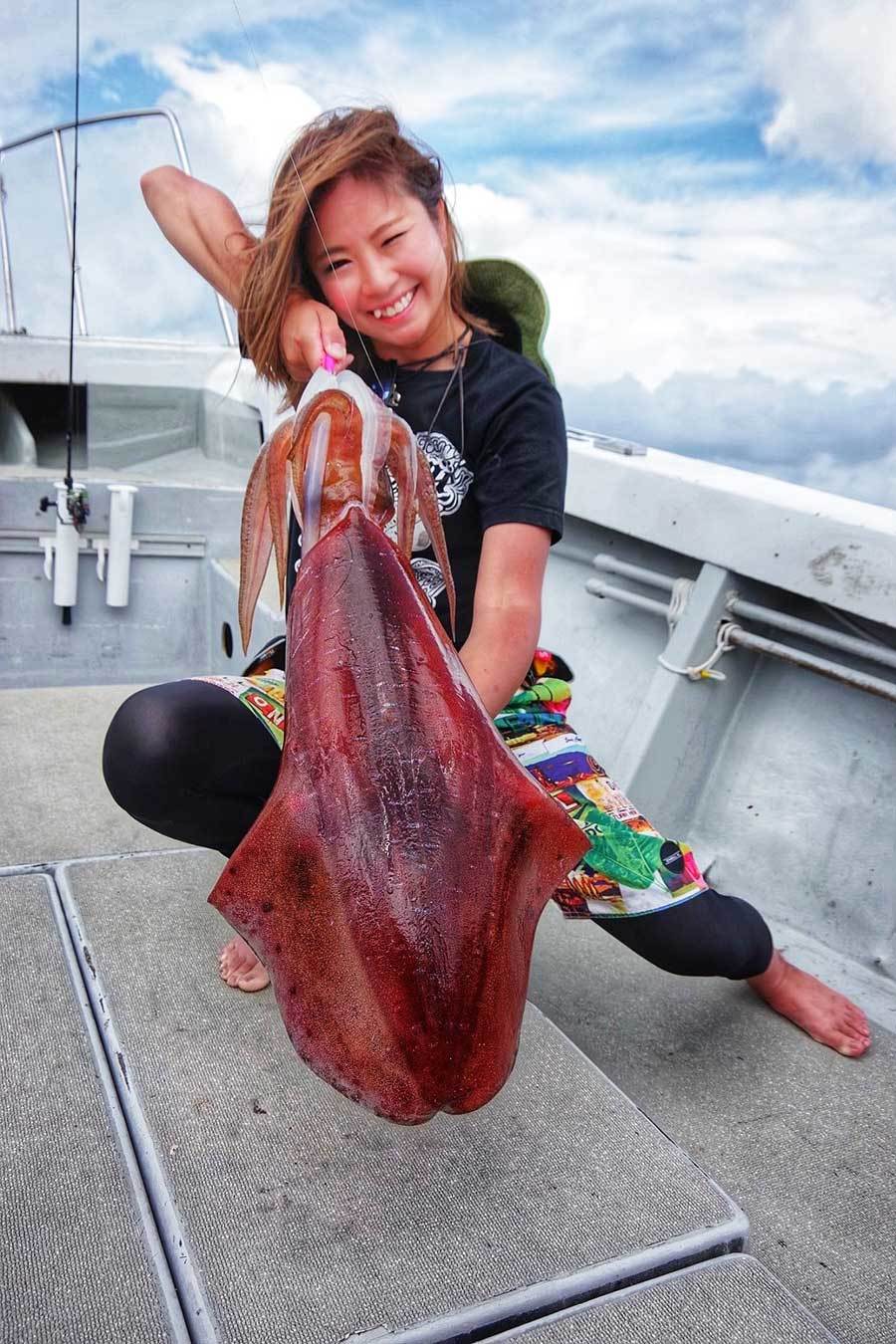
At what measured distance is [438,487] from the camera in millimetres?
1441

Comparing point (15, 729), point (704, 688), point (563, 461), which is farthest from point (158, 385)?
→ point (563, 461)

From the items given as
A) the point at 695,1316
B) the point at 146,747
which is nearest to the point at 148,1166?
the point at 146,747

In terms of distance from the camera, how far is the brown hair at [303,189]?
1090mm

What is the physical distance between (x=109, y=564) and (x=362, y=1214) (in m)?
3.47

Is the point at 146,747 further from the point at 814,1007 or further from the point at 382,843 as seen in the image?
the point at 814,1007

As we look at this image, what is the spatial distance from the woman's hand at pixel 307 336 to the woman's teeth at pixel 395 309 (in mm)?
106

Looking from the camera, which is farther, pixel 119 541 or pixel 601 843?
pixel 119 541

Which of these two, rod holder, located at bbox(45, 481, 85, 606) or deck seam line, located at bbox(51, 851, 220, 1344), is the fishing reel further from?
deck seam line, located at bbox(51, 851, 220, 1344)

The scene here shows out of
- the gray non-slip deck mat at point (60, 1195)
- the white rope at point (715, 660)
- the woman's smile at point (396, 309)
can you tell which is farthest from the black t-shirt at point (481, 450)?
the white rope at point (715, 660)

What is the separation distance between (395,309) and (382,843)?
2.52 ft

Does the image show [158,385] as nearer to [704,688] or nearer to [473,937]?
[704,688]

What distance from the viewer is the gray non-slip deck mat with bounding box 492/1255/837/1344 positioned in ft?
3.27

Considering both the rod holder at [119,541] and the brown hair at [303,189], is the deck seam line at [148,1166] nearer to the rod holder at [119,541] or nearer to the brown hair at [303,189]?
the brown hair at [303,189]

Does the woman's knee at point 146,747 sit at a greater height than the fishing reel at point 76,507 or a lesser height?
greater
